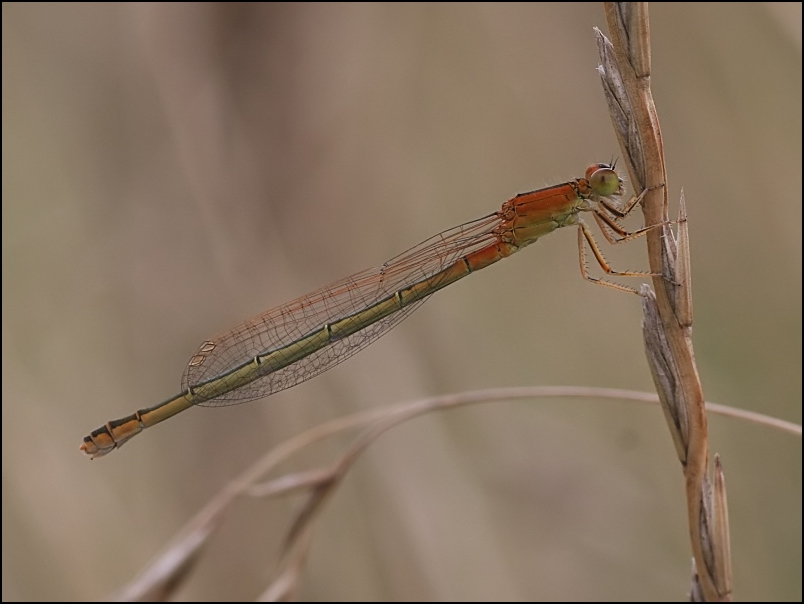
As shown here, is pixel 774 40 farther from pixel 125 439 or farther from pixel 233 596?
pixel 233 596

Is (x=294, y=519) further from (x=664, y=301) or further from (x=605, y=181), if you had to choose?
(x=605, y=181)

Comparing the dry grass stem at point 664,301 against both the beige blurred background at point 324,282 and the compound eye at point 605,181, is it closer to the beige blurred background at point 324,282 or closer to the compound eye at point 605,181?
the compound eye at point 605,181

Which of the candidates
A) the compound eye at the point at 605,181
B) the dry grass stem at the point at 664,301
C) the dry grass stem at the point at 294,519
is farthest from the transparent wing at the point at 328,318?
the dry grass stem at the point at 664,301

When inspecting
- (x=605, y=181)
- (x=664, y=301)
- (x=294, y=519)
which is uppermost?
(x=605, y=181)

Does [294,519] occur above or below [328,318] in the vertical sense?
below

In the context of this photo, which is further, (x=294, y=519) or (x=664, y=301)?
(x=294, y=519)

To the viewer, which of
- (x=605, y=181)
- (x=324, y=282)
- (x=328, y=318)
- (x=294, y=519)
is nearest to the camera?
(x=294, y=519)

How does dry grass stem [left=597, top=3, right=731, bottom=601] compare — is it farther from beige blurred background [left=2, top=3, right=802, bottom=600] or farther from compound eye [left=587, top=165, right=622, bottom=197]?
beige blurred background [left=2, top=3, right=802, bottom=600]

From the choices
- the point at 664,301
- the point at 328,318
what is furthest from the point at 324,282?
the point at 664,301
